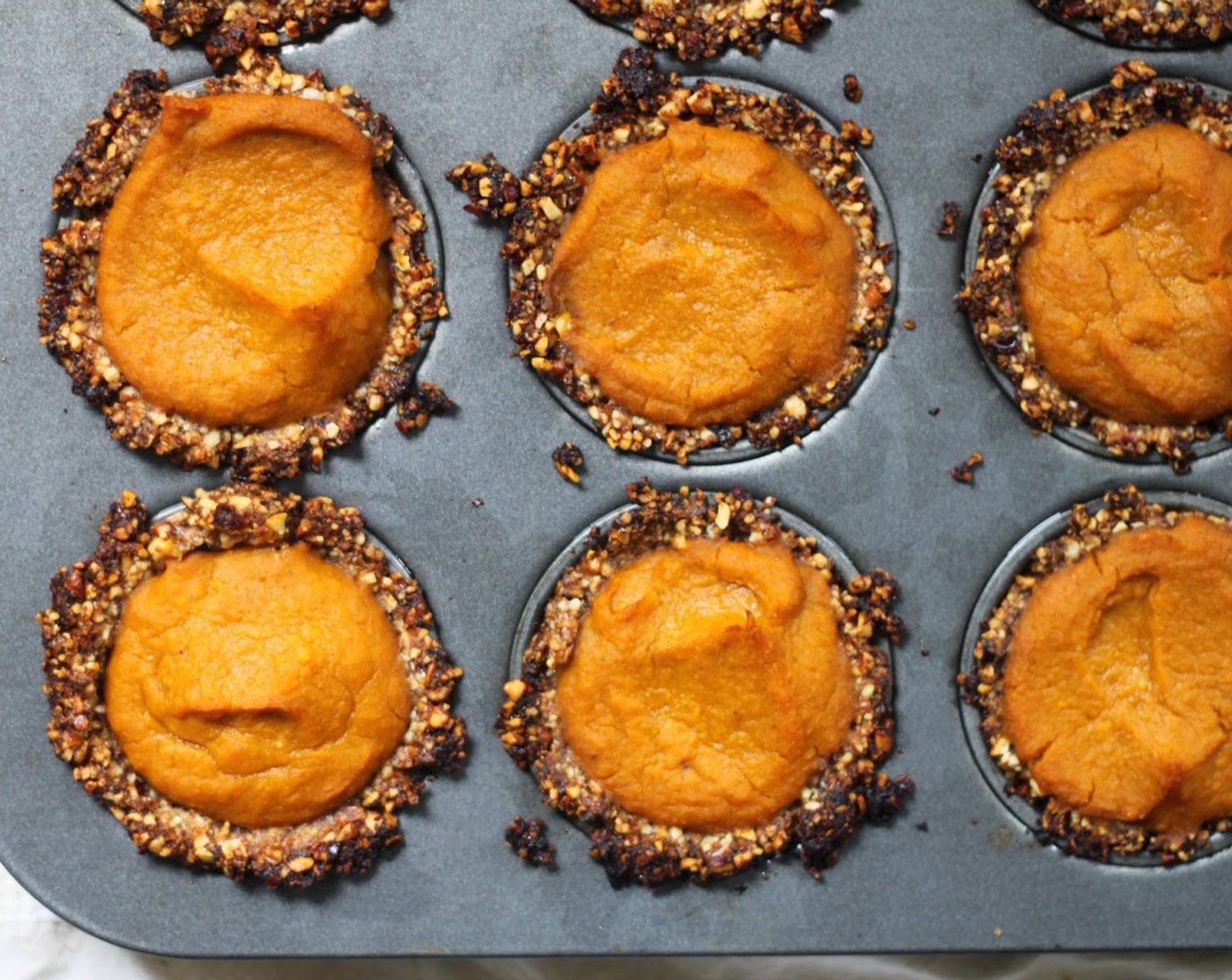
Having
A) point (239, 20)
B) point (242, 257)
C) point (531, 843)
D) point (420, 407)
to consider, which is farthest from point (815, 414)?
point (239, 20)

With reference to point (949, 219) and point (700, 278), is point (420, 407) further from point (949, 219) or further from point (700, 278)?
point (949, 219)

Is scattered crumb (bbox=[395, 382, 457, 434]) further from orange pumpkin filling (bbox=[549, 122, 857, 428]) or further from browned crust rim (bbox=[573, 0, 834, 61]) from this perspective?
browned crust rim (bbox=[573, 0, 834, 61])

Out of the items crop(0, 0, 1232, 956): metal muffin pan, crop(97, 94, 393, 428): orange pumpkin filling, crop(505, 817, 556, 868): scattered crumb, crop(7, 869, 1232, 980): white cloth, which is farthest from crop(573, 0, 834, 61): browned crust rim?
crop(7, 869, 1232, 980): white cloth

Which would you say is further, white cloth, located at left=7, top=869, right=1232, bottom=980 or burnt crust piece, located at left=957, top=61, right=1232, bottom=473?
white cloth, located at left=7, top=869, right=1232, bottom=980

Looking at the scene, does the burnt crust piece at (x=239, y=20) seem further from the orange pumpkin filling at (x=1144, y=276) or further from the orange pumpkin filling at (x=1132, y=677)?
the orange pumpkin filling at (x=1132, y=677)

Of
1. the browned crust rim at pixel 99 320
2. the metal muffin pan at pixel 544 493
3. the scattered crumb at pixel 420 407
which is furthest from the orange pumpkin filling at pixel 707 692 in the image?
the browned crust rim at pixel 99 320

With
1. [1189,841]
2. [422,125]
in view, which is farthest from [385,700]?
[1189,841]
